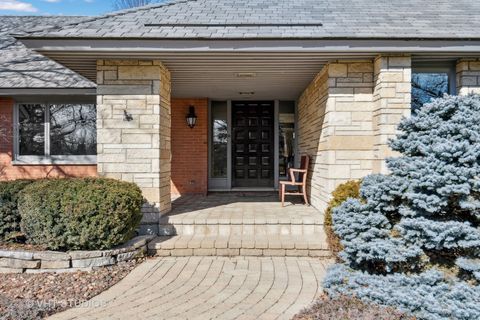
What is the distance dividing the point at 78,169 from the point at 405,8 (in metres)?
7.48

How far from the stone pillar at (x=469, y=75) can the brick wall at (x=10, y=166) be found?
782 cm

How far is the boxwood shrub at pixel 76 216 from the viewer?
4.29 m

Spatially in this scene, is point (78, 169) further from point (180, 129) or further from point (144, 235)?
point (144, 235)

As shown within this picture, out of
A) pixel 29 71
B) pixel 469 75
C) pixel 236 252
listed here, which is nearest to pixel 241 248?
pixel 236 252

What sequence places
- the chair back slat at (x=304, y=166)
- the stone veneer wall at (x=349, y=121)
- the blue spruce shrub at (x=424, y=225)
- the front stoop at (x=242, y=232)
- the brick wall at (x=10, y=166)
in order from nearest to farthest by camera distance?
the blue spruce shrub at (x=424, y=225) → the front stoop at (x=242, y=232) → the stone veneer wall at (x=349, y=121) → the chair back slat at (x=304, y=166) → the brick wall at (x=10, y=166)

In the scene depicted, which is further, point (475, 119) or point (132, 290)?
point (132, 290)

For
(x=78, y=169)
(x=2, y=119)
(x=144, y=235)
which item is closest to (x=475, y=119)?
(x=144, y=235)

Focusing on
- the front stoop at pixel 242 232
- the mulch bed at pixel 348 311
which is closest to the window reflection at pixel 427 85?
the front stoop at pixel 242 232

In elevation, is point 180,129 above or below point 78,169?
above

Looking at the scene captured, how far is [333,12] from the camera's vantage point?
235 inches

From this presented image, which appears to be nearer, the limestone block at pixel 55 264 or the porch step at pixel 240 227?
the limestone block at pixel 55 264

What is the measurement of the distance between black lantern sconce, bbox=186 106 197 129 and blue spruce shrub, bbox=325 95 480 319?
603 cm

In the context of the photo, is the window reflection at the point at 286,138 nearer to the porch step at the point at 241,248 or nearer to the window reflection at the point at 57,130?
the window reflection at the point at 57,130

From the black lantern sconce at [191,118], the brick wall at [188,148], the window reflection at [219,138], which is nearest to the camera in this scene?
the black lantern sconce at [191,118]
